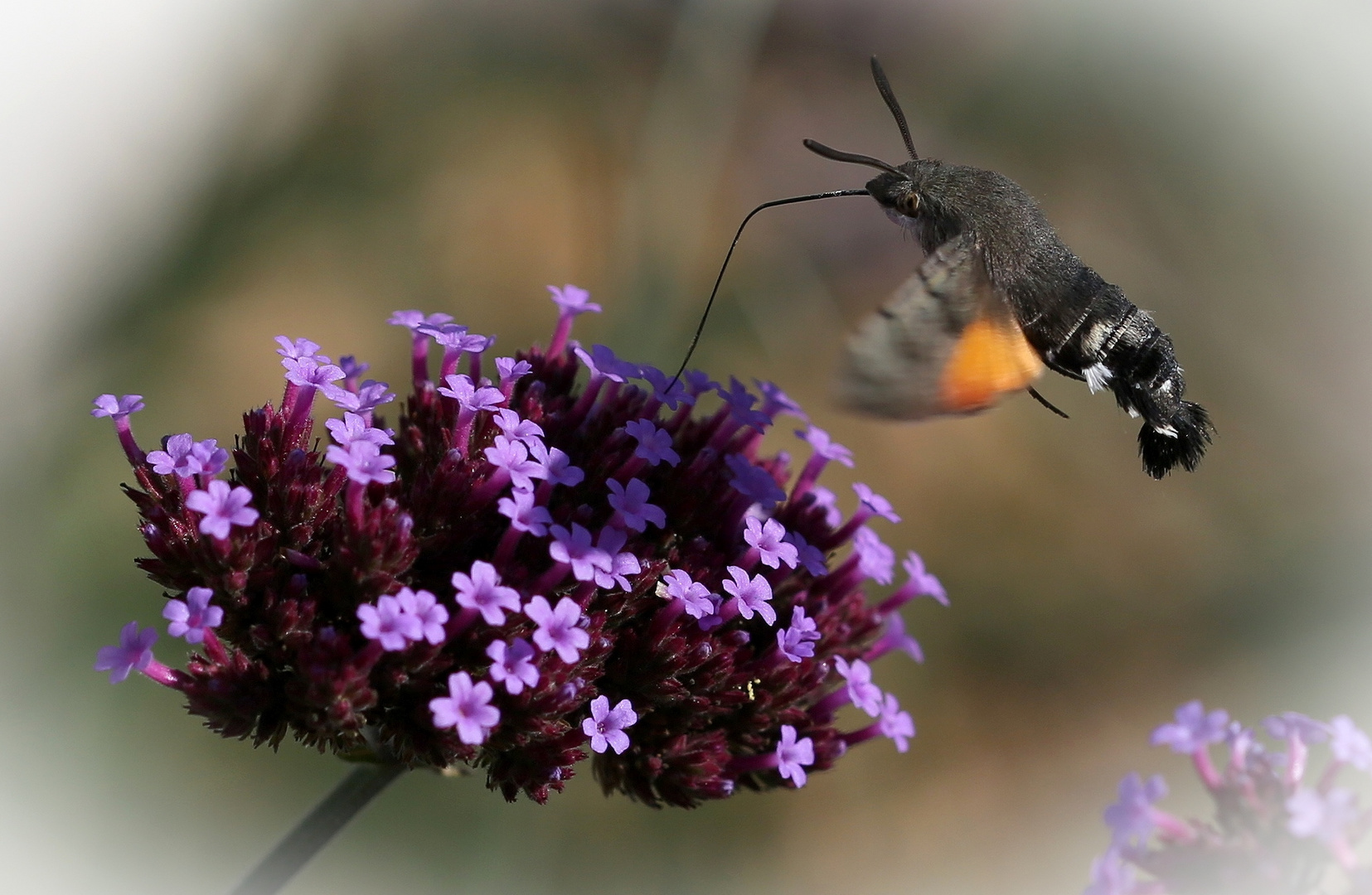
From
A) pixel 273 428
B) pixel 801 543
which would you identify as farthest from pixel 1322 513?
pixel 273 428

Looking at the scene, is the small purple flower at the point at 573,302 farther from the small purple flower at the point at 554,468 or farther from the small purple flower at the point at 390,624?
the small purple flower at the point at 390,624

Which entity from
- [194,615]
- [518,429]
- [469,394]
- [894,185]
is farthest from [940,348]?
[194,615]

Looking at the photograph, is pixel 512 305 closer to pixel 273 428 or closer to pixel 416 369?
pixel 416 369

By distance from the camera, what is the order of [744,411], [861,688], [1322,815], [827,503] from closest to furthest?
[1322,815] → [861,688] → [744,411] → [827,503]

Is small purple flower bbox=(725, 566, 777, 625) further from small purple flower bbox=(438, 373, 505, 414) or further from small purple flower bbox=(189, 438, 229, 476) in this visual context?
small purple flower bbox=(189, 438, 229, 476)

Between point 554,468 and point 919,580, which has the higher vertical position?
point 554,468

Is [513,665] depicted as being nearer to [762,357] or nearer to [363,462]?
[363,462]
